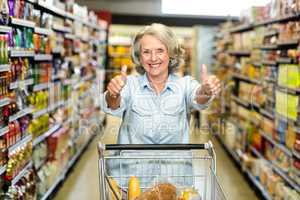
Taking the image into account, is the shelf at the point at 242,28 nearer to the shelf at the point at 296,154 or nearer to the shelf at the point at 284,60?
the shelf at the point at 284,60

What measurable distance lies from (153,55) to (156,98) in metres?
0.23

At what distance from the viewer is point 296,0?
4160mm

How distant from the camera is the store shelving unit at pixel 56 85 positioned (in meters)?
3.60

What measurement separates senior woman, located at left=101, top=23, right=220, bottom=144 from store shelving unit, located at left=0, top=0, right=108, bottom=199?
109 centimetres

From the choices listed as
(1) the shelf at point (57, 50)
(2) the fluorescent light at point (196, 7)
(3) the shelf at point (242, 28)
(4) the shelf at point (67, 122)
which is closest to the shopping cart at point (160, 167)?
(1) the shelf at point (57, 50)

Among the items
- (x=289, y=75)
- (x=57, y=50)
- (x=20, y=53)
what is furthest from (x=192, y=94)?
(x=57, y=50)

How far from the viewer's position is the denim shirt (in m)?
2.31

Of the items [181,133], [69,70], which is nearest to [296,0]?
[181,133]

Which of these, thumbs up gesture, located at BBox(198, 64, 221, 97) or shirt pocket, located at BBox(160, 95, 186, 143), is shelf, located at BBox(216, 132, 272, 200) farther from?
thumbs up gesture, located at BBox(198, 64, 221, 97)

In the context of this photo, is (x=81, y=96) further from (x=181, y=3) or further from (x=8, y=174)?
(x=181, y=3)

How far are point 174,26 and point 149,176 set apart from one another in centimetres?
1166

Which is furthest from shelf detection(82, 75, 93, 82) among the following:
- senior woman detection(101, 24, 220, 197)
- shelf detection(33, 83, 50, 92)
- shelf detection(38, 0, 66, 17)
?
senior woman detection(101, 24, 220, 197)

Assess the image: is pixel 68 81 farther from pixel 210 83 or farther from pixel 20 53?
pixel 210 83

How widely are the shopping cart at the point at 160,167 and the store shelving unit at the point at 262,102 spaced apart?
6.67 ft
